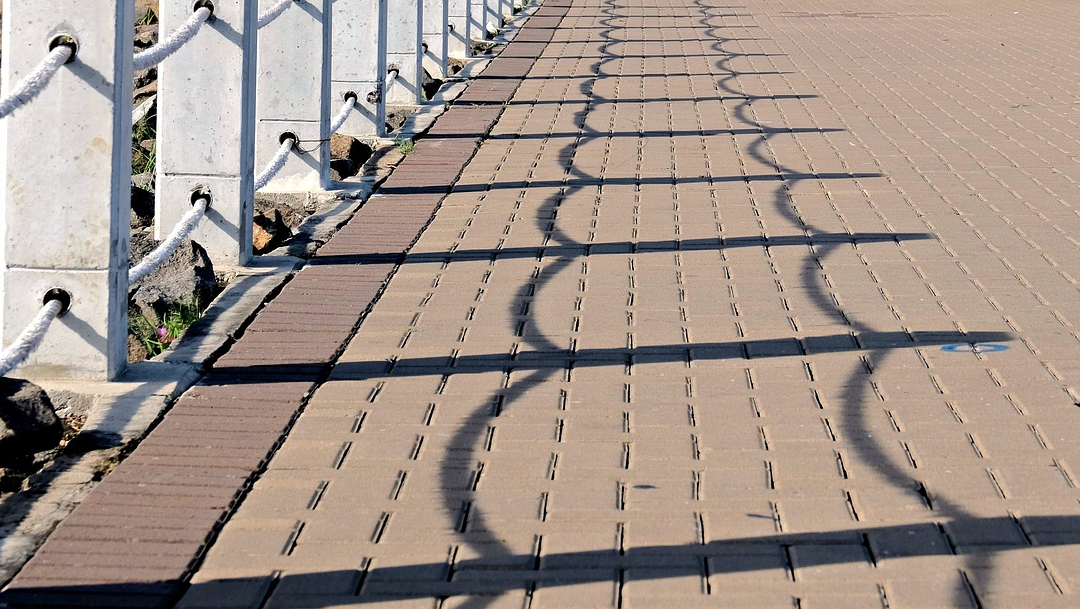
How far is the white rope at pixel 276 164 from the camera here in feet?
22.4

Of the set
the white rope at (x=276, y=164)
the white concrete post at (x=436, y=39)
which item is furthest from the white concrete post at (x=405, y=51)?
the white rope at (x=276, y=164)

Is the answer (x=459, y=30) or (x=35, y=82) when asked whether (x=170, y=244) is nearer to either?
(x=35, y=82)

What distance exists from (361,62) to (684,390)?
5233mm

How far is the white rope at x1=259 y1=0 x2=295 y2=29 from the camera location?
6.72 meters

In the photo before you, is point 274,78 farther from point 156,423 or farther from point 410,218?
point 156,423

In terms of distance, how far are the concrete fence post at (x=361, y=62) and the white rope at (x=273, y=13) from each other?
204 cm

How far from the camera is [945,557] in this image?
3414mm

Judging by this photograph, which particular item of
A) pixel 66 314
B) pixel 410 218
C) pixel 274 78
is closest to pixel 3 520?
pixel 66 314

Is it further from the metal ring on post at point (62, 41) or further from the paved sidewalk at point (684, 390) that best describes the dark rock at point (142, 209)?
the metal ring on post at point (62, 41)

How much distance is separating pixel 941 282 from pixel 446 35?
738cm

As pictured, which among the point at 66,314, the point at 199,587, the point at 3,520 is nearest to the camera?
the point at 199,587

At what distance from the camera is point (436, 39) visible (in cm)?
1246

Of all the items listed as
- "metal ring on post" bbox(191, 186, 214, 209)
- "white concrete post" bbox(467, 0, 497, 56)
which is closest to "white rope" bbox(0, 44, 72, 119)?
"metal ring on post" bbox(191, 186, 214, 209)

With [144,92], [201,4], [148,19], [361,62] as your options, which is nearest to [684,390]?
[201,4]
